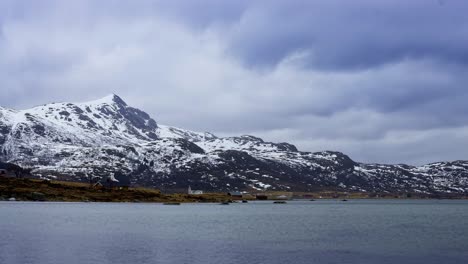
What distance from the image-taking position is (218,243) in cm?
8081

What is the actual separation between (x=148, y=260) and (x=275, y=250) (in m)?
19.7

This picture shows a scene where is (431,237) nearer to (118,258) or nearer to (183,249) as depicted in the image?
(183,249)

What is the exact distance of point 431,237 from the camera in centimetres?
9550

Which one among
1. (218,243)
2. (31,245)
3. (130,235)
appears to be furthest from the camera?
(130,235)

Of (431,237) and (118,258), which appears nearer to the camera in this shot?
(118,258)

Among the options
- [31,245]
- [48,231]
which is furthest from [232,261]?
[48,231]

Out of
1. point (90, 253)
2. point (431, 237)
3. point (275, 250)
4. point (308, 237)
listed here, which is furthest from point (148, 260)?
point (431, 237)

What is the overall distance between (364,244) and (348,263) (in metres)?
22.6

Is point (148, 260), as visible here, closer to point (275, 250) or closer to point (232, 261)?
point (232, 261)

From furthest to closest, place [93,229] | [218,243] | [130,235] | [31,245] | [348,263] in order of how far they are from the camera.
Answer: [93,229] < [130,235] < [218,243] < [31,245] < [348,263]

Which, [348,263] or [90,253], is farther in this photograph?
[90,253]

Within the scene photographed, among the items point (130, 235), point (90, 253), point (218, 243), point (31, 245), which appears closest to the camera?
point (90, 253)

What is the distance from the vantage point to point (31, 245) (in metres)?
71.4

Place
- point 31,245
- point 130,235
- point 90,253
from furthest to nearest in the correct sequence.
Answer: point 130,235 < point 31,245 < point 90,253
